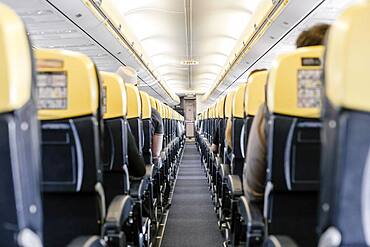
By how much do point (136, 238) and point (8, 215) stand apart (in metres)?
2.23

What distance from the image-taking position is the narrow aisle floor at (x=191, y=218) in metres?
4.88

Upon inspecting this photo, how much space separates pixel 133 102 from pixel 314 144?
67.6 inches

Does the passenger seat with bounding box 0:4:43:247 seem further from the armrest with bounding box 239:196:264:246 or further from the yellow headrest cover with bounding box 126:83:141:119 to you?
the yellow headrest cover with bounding box 126:83:141:119

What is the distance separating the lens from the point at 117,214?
2.23 meters

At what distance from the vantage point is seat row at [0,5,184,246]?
1068 mm

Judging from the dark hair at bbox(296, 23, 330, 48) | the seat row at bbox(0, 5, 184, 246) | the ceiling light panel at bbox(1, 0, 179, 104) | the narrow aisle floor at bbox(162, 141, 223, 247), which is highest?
the ceiling light panel at bbox(1, 0, 179, 104)

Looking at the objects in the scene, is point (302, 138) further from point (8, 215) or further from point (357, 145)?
point (8, 215)

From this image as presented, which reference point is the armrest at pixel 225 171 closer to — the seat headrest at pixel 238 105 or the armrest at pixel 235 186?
the armrest at pixel 235 186

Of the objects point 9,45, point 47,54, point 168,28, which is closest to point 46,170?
point 47,54

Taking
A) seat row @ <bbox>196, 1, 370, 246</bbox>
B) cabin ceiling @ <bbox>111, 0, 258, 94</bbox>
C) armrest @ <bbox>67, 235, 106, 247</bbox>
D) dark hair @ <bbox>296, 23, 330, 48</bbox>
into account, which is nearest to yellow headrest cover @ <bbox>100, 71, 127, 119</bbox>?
seat row @ <bbox>196, 1, 370, 246</bbox>

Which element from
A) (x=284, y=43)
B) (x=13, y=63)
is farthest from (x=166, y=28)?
(x=13, y=63)

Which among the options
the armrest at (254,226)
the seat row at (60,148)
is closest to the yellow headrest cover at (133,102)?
the seat row at (60,148)

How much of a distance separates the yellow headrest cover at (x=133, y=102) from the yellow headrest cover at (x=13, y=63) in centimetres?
217

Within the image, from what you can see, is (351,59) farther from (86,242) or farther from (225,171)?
(225,171)
